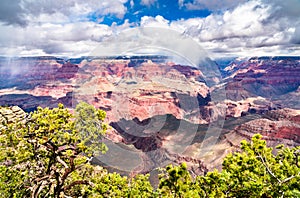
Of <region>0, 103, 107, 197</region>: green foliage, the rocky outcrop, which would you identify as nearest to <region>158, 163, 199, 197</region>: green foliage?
<region>0, 103, 107, 197</region>: green foliage

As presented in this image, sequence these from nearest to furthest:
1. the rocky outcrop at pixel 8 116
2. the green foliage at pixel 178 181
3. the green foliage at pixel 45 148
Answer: the green foliage at pixel 178 181 → the green foliage at pixel 45 148 → the rocky outcrop at pixel 8 116

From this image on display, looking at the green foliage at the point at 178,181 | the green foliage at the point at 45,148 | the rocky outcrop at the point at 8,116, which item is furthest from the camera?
the rocky outcrop at the point at 8,116

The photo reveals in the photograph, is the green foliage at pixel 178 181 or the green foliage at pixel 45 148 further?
the green foliage at pixel 45 148

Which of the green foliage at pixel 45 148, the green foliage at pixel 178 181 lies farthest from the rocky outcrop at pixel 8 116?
the green foliage at pixel 178 181

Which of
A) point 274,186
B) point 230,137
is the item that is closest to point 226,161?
point 274,186

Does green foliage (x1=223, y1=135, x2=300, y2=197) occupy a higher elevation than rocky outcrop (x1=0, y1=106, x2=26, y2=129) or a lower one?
higher

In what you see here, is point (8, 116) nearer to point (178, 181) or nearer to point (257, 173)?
point (178, 181)

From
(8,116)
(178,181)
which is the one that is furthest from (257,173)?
(8,116)

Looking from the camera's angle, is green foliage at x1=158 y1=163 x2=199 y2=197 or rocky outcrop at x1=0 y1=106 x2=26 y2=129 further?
rocky outcrop at x1=0 y1=106 x2=26 y2=129

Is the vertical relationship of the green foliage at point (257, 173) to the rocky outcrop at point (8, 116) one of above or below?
above

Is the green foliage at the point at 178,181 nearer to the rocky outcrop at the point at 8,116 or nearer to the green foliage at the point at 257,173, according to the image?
the green foliage at the point at 257,173

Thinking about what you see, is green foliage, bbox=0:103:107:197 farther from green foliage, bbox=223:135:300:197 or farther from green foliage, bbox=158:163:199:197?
green foliage, bbox=223:135:300:197

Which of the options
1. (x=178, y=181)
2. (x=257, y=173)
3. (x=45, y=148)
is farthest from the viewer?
(x=45, y=148)

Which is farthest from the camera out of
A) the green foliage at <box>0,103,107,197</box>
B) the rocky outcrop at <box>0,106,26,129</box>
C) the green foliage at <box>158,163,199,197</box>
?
the rocky outcrop at <box>0,106,26,129</box>
